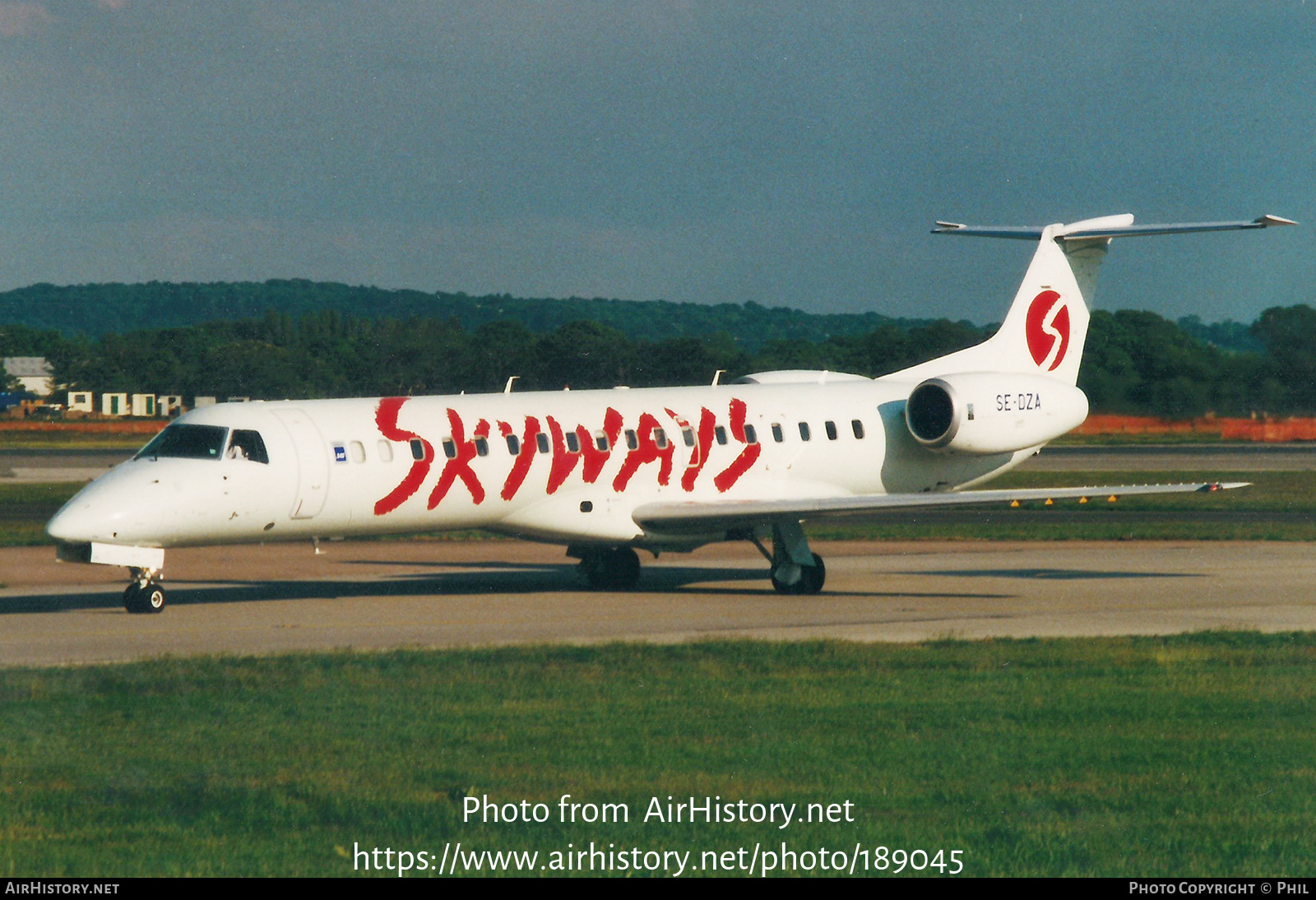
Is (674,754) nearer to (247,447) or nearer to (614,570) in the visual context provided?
(247,447)

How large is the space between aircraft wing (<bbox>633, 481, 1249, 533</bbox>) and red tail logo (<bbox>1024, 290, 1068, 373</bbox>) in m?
5.19

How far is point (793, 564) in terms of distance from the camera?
24250 mm

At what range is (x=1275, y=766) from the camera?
11.0 metres

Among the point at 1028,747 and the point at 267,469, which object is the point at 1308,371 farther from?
the point at 1028,747

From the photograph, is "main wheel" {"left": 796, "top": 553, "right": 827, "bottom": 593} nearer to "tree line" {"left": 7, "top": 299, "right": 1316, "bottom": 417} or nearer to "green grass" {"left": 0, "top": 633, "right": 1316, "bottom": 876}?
"green grass" {"left": 0, "top": 633, "right": 1316, "bottom": 876}

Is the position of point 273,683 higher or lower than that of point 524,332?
lower

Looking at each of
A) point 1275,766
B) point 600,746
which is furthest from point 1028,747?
point 600,746

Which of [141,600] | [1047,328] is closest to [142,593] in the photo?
[141,600]

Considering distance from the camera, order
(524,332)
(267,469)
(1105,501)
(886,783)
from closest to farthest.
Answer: (886,783), (267,469), (1105,501), (524,332)

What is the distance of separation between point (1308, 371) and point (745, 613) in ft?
105

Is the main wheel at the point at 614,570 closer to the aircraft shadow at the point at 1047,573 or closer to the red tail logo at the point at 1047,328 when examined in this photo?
the aircraft shadow at the point at 1047,573

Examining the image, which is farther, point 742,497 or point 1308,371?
point 1308,371

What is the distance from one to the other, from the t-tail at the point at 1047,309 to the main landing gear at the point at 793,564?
5135 mm

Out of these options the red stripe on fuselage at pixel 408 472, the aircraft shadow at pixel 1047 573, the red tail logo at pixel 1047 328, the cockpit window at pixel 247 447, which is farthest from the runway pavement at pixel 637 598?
the red tail logo at pixel 1047 328
